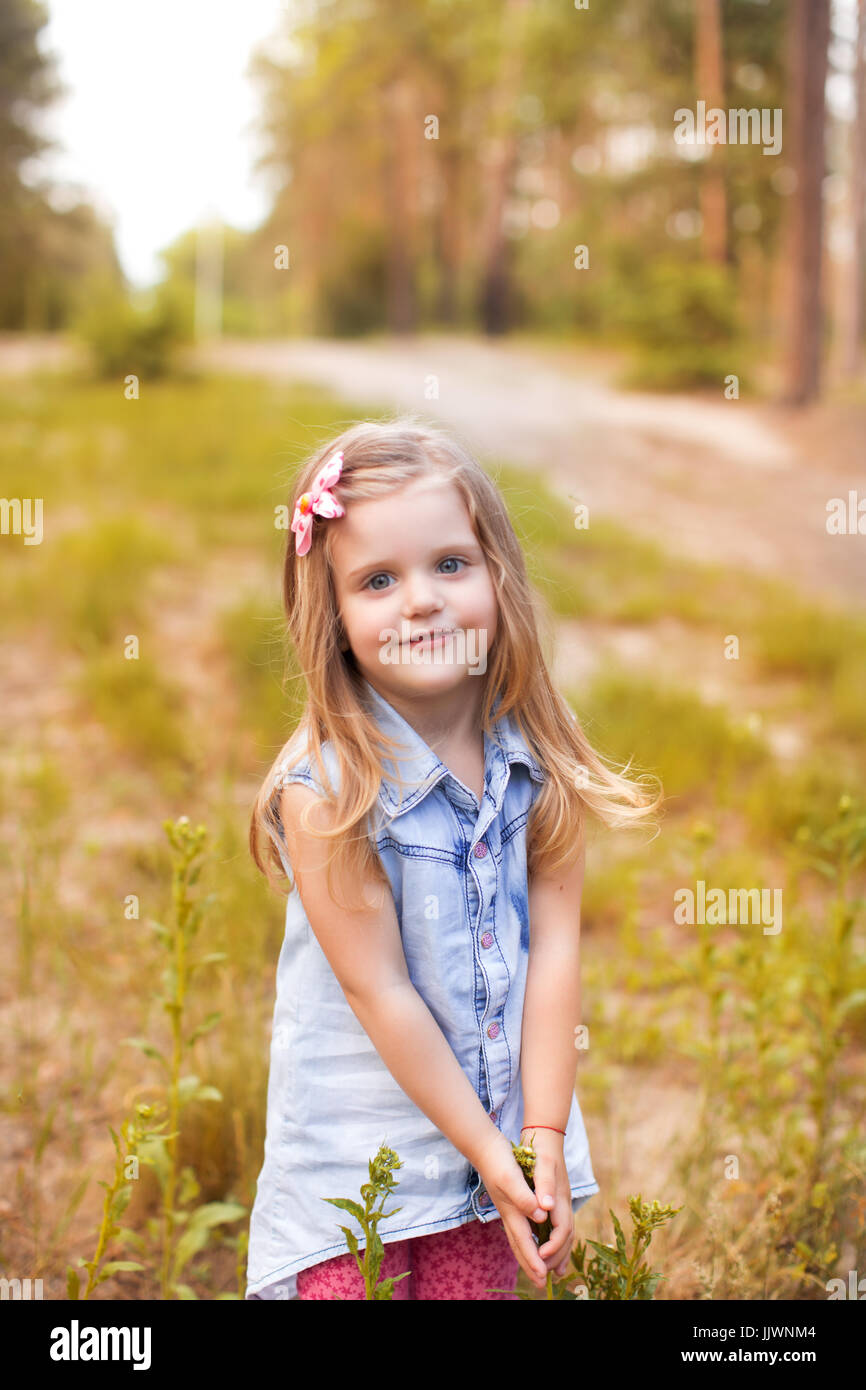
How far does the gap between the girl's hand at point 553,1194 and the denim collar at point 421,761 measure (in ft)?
1.38

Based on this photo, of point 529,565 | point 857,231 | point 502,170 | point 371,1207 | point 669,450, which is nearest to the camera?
point 371,1207

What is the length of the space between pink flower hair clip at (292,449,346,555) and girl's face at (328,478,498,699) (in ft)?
0.10

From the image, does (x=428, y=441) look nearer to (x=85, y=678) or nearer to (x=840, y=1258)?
(x=840, y=1258)

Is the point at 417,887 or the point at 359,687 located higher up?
the point at 359,687

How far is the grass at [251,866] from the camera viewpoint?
6.47ft

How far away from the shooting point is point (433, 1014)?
140 cm

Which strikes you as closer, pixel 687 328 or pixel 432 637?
pixel 432 637

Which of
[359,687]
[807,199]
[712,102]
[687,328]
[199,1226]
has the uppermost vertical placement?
[712,102]

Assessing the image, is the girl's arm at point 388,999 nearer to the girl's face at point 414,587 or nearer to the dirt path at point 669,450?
the girl's face at point 414,587

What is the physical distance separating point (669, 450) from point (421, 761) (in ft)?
27.5

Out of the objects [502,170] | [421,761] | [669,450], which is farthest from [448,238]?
[421,761]

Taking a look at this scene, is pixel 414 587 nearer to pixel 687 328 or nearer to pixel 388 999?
pixel 388 999

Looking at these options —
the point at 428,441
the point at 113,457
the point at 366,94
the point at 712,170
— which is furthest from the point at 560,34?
the point at 428,441

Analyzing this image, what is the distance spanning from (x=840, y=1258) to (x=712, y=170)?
→ 511 inches
